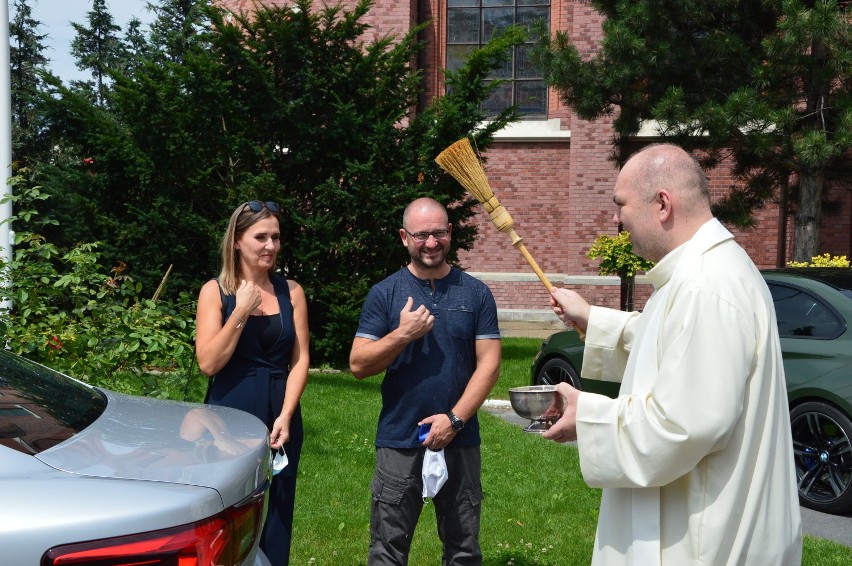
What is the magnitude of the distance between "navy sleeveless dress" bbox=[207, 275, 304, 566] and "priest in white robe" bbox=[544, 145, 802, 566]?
195 cm

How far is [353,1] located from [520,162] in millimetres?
5102

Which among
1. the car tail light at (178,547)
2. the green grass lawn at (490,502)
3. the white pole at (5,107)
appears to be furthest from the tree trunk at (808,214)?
the car tail light at (178,547)

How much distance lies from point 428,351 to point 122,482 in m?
2.11

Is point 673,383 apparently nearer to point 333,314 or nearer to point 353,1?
point 333,314

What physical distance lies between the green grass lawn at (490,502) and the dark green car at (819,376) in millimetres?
1007

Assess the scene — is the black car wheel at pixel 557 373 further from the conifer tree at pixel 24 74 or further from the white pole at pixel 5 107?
the conifer tree at pixel 24 74

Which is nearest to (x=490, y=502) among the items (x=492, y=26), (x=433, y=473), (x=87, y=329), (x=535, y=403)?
(x=433, y=473)

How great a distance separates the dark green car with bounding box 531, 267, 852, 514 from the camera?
22.4 ft

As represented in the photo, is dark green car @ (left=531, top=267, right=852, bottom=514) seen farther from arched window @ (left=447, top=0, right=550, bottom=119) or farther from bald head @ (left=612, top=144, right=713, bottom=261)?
arched window @ (left=447, top=0, right=550, bottom=119)

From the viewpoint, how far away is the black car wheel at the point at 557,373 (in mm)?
9773

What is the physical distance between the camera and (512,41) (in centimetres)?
1366

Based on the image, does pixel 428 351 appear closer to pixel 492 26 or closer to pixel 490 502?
pixel 490 502

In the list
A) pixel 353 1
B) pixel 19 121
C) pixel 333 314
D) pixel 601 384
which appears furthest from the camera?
pixel 19 121

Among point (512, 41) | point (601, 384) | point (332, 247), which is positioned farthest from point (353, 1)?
point (601, 384)
